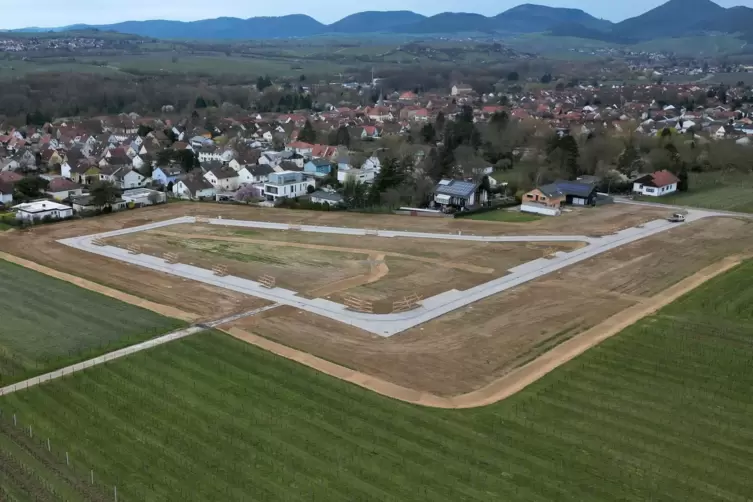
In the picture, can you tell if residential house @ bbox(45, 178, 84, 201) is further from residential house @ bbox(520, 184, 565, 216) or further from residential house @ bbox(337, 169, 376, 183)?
residential house @ bbox(520, 184, 565, 216)

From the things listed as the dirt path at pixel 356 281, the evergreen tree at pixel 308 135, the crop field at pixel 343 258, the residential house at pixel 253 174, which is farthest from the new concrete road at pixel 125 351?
the evergreen tree at pixel 308 135

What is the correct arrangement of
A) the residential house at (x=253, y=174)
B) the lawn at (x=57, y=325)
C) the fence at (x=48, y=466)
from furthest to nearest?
the residential house at (x=253, y=174)
the lawn at (x=57, y=325)
the fence at (x=48, y=466)

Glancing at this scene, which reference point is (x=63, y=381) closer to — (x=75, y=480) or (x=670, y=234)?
(x=75, y=480)

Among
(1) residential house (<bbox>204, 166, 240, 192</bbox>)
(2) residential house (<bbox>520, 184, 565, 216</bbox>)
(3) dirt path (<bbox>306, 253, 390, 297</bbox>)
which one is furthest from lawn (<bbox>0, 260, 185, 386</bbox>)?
(2) residential house (<bbox>520, 184, 565, 216</bbox>)

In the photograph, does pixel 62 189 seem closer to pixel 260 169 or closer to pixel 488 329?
pixel 260 169

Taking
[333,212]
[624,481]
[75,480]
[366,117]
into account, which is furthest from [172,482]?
[366,117]

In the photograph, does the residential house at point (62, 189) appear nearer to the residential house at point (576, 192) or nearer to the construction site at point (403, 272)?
the construction site at point (403, 272)

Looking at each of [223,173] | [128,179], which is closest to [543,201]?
[223,173]
